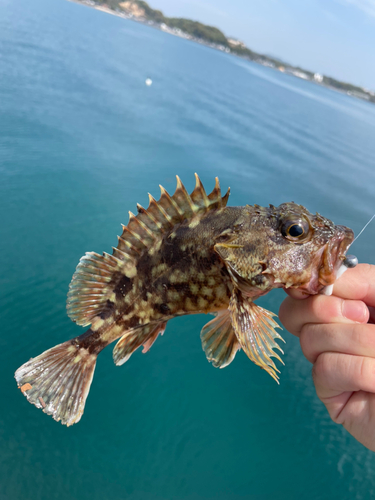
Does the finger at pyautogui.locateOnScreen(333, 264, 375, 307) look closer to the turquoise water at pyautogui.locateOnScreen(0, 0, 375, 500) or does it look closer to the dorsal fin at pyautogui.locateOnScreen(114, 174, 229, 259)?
the dorsal fin at pyautogui.locateOnScreen(114, 174, 229, 259)

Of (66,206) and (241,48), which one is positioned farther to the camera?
(241,48)

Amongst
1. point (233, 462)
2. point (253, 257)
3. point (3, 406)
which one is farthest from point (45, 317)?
point (253, 257)

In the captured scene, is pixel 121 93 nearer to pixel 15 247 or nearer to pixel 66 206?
pixel 66 206

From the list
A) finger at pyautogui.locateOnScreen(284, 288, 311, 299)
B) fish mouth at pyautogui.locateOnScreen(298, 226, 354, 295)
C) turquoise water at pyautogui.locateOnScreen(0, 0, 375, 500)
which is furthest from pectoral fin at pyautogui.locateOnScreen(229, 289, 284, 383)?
turquoise water at pyautogui.locateOnScreen(0, 0, 375, 500)

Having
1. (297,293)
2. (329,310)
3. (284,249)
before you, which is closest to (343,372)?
(329,310)

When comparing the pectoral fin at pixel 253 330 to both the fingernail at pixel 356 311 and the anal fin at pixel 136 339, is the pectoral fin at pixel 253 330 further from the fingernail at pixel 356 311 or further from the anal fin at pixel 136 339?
the anal fin at pixel 136 339
